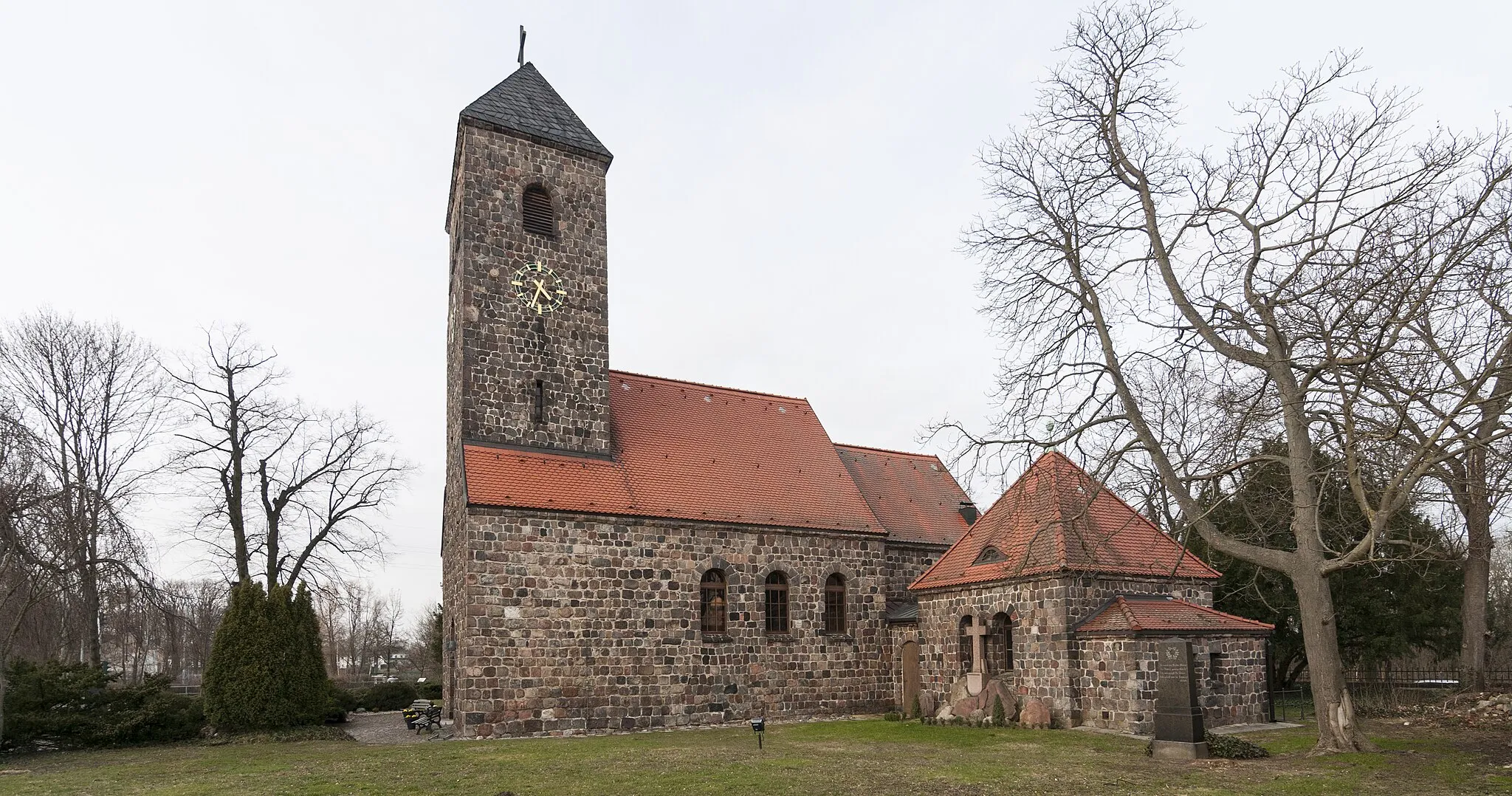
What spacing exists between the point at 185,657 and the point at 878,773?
5556 cm

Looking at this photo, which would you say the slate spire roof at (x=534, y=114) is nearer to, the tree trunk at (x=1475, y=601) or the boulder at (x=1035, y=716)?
the boulder at (x=1035, y=716)

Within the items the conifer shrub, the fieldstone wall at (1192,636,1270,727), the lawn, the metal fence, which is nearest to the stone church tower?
the conifer shrub

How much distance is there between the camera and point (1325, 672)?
45.8 ft

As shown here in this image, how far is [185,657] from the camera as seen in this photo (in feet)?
181

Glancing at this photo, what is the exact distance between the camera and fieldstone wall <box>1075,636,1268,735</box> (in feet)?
57.8

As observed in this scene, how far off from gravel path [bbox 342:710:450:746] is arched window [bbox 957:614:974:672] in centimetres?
1108

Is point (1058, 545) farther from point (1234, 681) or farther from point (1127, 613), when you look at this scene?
point (1234, 681)

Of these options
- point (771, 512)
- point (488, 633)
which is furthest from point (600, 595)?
point (771, 512)

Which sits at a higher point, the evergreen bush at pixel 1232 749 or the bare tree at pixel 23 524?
the bare tree at pixel 23 524

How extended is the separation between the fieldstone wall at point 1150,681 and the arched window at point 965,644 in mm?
2673

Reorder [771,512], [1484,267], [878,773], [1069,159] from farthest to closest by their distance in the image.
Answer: [771,512], [1069,159], [878,773], [1484,267]

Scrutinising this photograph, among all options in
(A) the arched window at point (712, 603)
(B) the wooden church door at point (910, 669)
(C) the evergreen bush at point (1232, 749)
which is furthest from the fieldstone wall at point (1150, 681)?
(A) the arched window at point (712, 603)

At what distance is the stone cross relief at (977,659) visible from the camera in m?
20.1

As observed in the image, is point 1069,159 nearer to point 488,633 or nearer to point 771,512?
point 771,512
